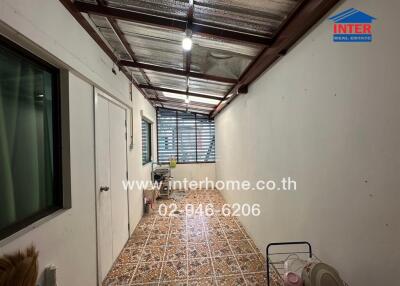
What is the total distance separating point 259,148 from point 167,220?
2.19 meters

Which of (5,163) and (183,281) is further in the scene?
(183,281)

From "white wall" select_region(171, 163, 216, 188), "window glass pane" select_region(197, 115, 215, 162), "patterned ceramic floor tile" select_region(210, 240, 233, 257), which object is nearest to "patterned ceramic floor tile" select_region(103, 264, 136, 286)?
"patterned ceramic floor tile" select_region(210, 240, 233, 257)

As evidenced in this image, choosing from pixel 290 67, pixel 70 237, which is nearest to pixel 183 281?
pixel 70 237

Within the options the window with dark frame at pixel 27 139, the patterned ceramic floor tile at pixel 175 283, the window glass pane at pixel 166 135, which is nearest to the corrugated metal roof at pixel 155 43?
the window with dark frame at pixel 27 139

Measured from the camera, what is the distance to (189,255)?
7.79ft

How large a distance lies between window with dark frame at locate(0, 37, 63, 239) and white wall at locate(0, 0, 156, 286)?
0.27ft

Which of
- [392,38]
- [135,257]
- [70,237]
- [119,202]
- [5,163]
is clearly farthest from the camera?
[119,202]

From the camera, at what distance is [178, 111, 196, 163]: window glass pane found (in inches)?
245

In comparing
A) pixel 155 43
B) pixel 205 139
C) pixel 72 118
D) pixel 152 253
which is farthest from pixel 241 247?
pixel 205 139

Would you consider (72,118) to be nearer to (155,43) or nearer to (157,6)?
(157,6)

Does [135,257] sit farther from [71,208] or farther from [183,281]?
[71,208]

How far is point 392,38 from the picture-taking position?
0.84m

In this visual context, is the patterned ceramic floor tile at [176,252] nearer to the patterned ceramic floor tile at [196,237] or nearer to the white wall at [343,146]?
the patterned ceramic floor tile at [196,237]

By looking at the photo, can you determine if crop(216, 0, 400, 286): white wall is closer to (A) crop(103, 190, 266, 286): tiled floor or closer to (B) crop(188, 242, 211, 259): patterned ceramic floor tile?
(A) crop(103, 190, 266, 286): tiled floor
